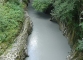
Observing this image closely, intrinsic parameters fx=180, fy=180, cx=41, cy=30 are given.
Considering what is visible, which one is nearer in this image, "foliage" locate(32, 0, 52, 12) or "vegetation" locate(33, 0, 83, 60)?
"vegetation" locate(33, 0, 83, 60)

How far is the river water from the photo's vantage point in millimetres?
12098

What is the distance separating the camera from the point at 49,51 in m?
12.5

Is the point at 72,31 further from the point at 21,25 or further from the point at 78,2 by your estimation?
the point at 21,25

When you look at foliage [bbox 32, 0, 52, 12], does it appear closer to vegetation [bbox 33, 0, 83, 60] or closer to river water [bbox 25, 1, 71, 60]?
river water [bbox 25, 1, 71, 60]

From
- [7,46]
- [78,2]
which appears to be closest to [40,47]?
[7,46]

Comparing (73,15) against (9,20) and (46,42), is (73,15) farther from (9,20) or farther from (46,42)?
(9,20)

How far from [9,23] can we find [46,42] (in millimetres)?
3152

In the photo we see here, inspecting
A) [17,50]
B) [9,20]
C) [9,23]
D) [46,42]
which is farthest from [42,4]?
[17,50]

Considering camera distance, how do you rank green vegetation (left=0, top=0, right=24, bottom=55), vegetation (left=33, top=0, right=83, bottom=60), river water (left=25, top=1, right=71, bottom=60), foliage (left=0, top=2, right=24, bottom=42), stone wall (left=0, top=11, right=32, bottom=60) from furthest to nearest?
river water (left=25, top=1, right=71, bottom=60) → vegetation (left=33, top=0, right=83, bottom=60) → foliage (left=0, top=2, right=24, bottom=42) → green vegetation (left=0, top=0, right=24, bottom=55) → stone wall (left=0, top=11, right=32, bottom=60)

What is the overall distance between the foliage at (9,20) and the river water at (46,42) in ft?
5.86

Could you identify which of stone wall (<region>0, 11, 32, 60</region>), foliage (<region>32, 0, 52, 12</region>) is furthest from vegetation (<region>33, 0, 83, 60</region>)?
foliage (<region>32, 0, 52, 12</region>)

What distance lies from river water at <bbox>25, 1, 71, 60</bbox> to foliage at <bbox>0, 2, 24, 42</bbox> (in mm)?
1785

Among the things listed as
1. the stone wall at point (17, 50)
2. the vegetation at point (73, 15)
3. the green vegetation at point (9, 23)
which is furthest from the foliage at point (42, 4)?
the stone wall at point (17, 50)

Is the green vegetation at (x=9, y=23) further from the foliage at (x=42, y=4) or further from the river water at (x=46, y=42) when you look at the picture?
the foliage at (x=42, y=4)
